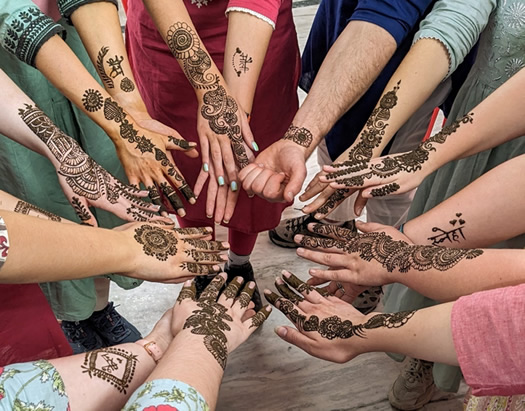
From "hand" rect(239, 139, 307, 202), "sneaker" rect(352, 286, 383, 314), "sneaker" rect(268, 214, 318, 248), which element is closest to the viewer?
"hand" rect(239, 139, 307, 202)

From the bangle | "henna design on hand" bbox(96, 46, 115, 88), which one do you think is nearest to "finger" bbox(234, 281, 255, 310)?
the bangle

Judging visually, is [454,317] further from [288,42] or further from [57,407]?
[288,42]

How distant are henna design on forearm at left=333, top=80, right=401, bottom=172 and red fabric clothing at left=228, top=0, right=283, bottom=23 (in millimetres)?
335

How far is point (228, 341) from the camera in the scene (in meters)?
1.07

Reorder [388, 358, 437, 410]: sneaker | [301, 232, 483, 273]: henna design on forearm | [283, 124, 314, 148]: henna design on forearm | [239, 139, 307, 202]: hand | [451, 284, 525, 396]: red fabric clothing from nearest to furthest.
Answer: [451, 284, 525, 396]: red fabric clothing → [301, 232, 483, 273]: henna design on forearm → [239, 139, 307, 202]: hand → [283, 124, 314, 148]: henna design on forearm → [388, 358, 437, 410]: sneaker

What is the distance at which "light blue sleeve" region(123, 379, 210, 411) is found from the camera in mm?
789

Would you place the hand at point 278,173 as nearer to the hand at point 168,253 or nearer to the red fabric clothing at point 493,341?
the hand at point 168,253

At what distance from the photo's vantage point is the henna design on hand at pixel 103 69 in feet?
3.99

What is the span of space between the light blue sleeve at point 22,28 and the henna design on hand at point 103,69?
15cm

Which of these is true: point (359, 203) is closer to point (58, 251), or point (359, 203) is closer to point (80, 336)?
point (58, 251)

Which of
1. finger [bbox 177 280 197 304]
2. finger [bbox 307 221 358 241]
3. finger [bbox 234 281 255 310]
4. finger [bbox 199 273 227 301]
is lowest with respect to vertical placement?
finger [bbox 234 281 255 310]

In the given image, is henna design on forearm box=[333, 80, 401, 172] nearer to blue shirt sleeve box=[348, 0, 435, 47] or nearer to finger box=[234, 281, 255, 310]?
blue shirt sleeve box=[348, 0, 435, 47]

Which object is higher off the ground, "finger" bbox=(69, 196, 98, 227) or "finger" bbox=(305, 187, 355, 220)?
"finger" bbox=(69, 196, 98, 227)

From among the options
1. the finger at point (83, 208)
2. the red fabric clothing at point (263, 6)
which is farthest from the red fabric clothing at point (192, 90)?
the finger at point (83, 208)
